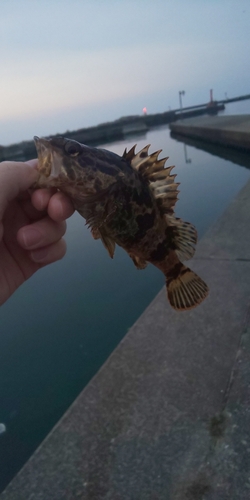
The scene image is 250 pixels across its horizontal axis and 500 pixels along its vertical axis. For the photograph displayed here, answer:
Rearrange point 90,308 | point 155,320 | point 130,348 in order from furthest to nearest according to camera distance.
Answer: point 90,308
point 155,320
point 130,348

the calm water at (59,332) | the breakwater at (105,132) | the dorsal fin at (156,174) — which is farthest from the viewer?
the breakwater at (105,132)

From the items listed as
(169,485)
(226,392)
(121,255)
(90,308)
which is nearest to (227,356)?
(226,392)

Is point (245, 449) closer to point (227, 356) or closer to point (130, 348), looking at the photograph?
point (227, 356)

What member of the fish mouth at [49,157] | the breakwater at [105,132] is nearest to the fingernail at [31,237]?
the fish mouth at [49,157]

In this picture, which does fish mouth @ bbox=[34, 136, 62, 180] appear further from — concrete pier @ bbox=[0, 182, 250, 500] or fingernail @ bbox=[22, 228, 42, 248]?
concrete pier @ bbox=[0, 182, 250, 500]

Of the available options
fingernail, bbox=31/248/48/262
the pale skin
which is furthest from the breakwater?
fingernail, bbox=31/248/48/262

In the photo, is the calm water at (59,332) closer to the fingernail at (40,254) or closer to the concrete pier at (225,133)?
the fingernail at (40,254)

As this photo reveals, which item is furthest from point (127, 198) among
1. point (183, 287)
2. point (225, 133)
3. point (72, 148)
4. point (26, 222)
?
point (225, 133)
